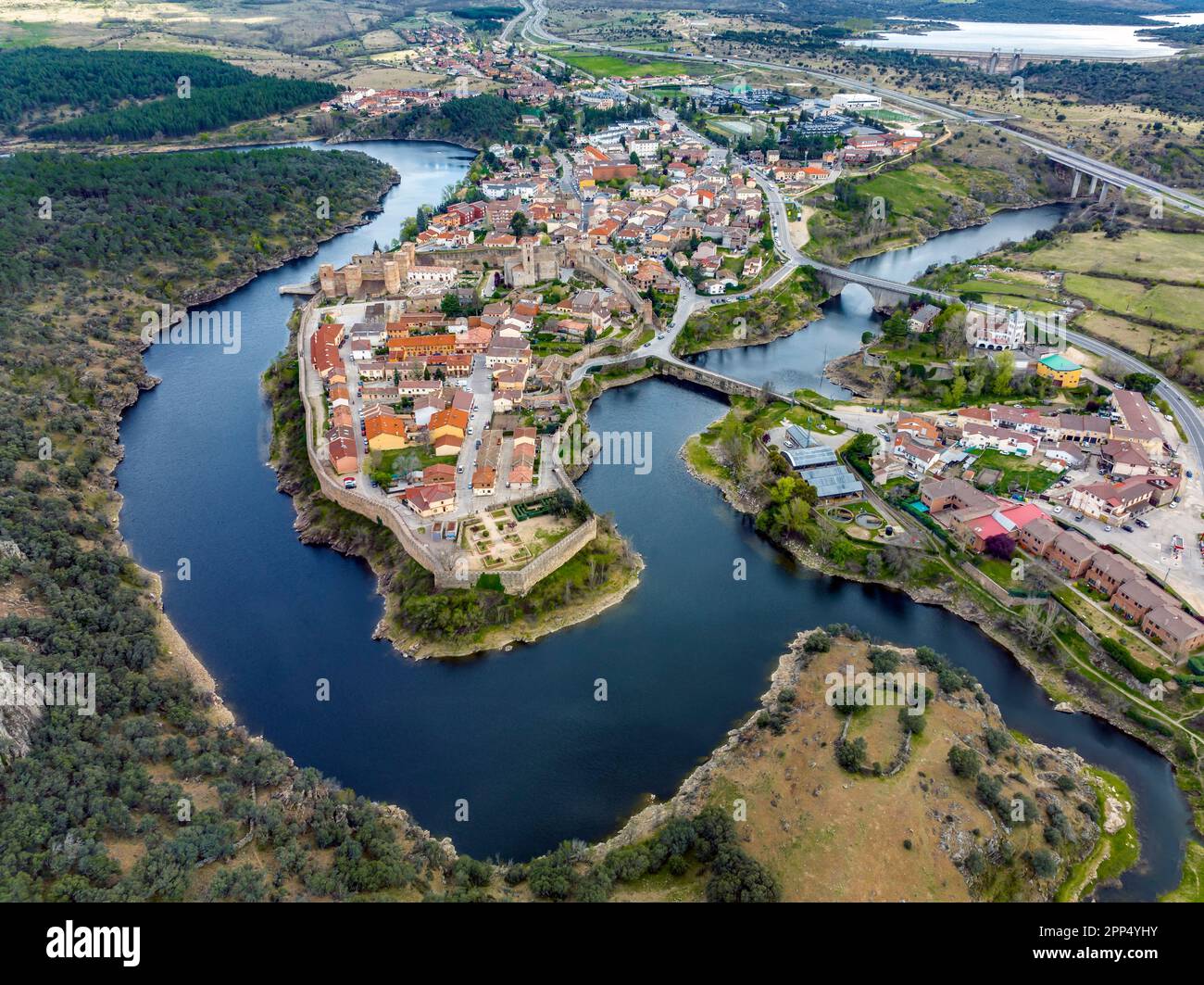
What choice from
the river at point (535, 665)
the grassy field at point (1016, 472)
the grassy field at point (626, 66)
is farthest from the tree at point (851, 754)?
the grassy field at point (626, 66)

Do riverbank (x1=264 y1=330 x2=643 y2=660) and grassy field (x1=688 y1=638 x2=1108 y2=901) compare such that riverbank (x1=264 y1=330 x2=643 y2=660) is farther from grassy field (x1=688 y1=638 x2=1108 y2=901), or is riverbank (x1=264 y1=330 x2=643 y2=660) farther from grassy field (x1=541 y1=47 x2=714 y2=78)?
grassy field (x1=541 y1=47 x2=714 y2=78)

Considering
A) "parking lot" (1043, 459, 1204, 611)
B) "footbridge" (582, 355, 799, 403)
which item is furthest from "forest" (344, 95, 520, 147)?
"parking lot" (1043, 459, 1204, 611)

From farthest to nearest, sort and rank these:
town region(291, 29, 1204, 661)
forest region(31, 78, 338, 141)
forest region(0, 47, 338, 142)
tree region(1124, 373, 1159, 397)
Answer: forest region(0, 47, 338, 142)
forest region(31, 78, 338, 141)
tree region(1124, 373, 1159, 397)
town region(291, 29, 1204, 661)

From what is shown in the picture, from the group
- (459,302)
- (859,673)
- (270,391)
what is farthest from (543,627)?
(459,302)

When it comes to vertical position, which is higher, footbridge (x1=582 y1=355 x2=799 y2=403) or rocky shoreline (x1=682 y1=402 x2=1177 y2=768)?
footbridge (x1=582 y1=355 x2=799 y2=403)

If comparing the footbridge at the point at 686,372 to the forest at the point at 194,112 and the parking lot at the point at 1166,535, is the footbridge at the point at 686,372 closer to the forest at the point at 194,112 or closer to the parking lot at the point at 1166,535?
the parking lot at the point at 1166,535

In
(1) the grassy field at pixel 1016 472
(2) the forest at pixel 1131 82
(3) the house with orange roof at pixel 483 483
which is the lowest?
(3) the house with orange roof at pixel 483 483
